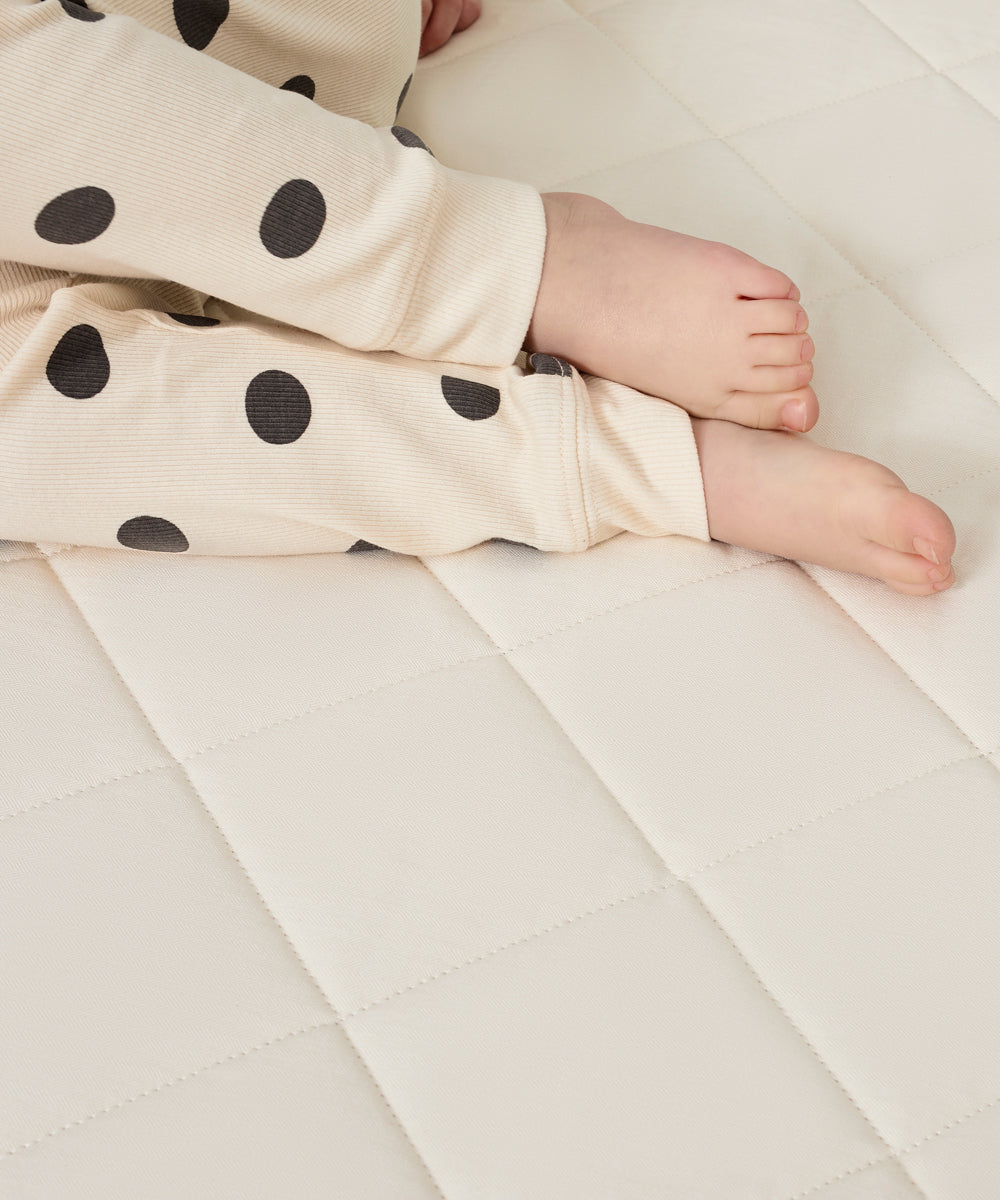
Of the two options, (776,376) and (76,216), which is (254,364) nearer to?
(76,216)

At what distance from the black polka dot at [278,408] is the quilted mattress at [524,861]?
0.07 m

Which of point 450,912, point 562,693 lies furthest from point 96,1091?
point 562,693

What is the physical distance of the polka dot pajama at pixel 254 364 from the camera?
26.2 inches

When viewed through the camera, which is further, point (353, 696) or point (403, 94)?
point (403, 94)

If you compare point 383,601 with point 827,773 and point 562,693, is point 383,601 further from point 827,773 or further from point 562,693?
point 827,773

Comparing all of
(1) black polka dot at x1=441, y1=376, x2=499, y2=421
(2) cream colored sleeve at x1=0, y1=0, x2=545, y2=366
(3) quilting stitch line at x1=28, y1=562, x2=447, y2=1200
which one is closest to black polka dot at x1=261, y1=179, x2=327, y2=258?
(2) cream colored sleeve at x1=0, y1=0, x2=545, y2=366

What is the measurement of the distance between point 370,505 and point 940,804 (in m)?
0.33

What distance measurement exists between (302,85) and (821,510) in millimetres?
460

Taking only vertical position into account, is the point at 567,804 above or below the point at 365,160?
below

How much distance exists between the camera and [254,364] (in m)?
0.69

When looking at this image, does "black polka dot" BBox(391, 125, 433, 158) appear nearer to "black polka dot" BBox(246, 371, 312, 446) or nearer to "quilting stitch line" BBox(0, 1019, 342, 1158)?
"black polka dot" BBox(246, 371, 312, 446)

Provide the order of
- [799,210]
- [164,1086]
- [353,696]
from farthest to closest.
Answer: [799,210]
[353,696]
[164,1086]

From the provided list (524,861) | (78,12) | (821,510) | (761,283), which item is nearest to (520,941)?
(524,861)

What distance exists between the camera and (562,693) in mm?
633
